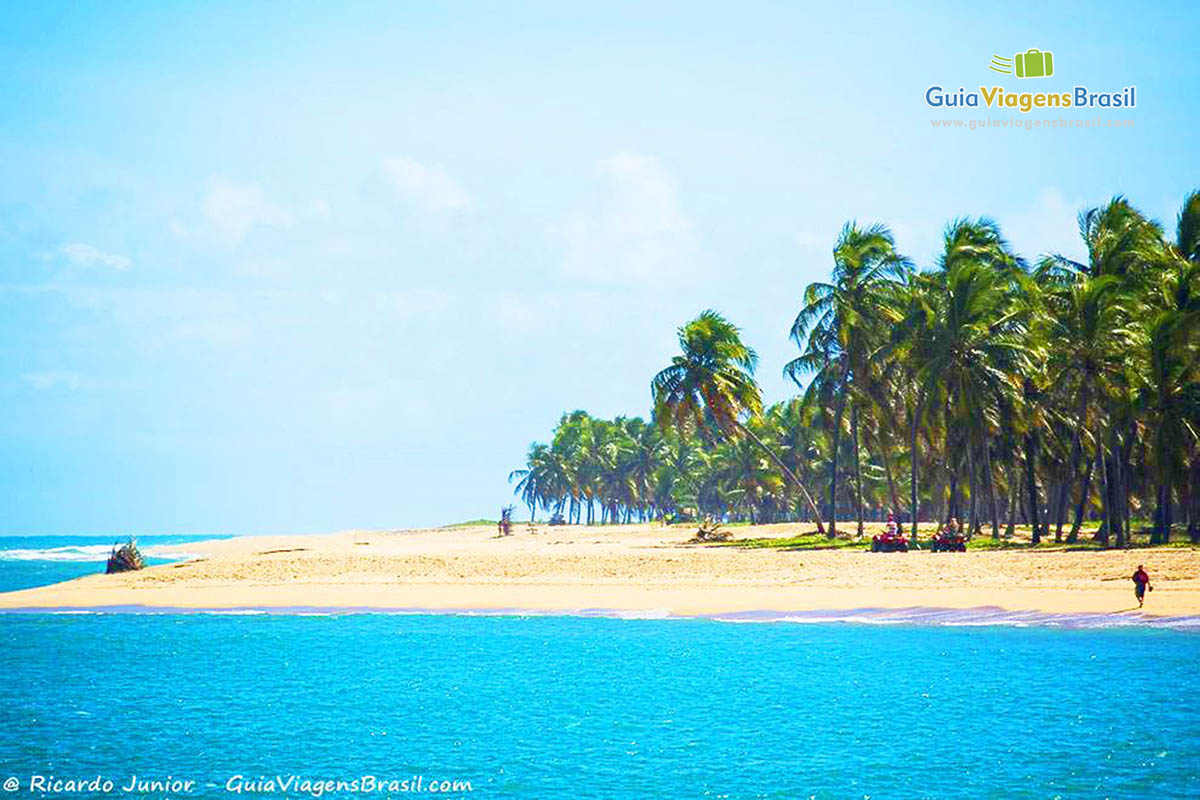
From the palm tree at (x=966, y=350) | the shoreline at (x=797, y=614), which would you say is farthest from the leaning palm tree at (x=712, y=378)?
the shoreline at (x=797, y=614)

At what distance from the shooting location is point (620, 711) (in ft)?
68.2

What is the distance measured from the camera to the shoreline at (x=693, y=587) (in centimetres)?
3147

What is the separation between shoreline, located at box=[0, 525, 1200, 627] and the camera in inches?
1239

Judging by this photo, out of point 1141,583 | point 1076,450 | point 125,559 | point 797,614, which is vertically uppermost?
point 1076,450

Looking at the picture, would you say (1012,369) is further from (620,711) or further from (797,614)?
(620,711)

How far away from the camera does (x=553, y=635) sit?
1200 inches

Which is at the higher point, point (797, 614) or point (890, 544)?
point (890, 544)

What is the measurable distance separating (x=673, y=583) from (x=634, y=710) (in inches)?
735

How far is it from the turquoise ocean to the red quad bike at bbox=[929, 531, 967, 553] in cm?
1694

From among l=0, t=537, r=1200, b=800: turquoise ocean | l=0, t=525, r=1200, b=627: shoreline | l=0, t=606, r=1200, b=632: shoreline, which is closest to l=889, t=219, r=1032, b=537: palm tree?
l=0, t=525, r=1200, b=627: shoreline

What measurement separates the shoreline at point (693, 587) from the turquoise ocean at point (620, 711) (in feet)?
5.70

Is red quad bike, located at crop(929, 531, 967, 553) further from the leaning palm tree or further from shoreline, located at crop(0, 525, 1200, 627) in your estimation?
the leaning palm tree

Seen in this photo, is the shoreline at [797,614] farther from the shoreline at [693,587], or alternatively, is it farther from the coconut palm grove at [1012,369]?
the coconut palm grove at [1012,369]

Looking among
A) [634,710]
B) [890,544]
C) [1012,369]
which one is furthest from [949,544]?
[634,710]
